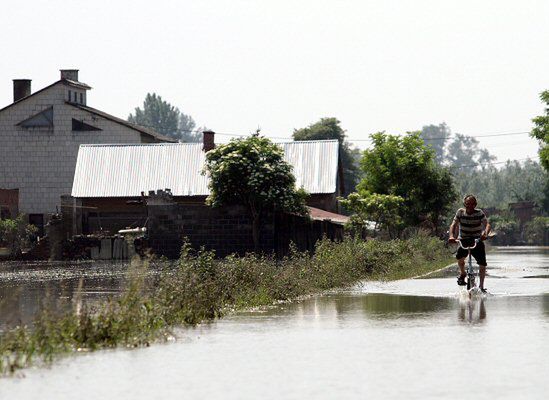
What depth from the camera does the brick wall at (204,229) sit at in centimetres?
5066

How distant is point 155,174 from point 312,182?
9.20m

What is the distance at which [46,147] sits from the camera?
79.4 meters

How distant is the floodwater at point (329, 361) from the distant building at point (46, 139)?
6291 centimetres

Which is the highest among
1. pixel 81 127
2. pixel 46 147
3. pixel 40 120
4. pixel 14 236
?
pixel 40 120

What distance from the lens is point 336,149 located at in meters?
68.9

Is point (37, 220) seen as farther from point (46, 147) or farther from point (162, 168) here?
point (162, 168)

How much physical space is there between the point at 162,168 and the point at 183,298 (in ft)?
175

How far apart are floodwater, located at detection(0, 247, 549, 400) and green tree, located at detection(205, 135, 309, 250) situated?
31.8 meters

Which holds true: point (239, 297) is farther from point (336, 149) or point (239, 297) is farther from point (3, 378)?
point (336, 149)

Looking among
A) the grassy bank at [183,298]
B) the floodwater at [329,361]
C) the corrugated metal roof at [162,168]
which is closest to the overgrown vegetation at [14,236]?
the corrugated metal roof at [162,168]

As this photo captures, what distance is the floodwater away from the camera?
980 cm

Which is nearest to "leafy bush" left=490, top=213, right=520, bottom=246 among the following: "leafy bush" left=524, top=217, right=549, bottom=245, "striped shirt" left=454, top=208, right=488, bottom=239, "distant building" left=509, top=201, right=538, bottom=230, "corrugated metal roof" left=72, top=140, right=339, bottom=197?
"leafy bush" left=524, top=217, right=549, bottom=245

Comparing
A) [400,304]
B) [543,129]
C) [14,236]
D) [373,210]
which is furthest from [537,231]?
[400,304]

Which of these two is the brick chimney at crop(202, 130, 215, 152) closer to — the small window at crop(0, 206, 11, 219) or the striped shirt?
the small window at crop(0, 206, 11, 219)
